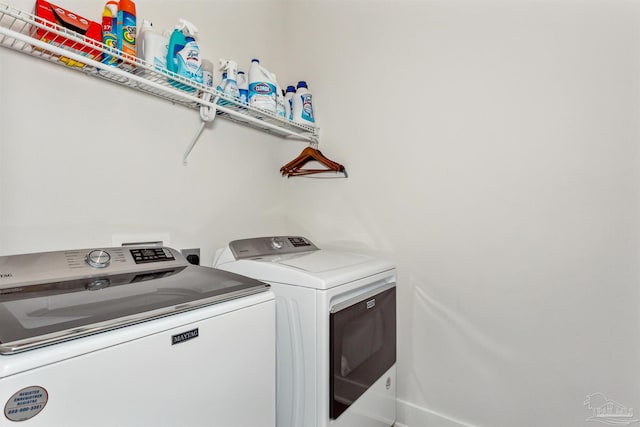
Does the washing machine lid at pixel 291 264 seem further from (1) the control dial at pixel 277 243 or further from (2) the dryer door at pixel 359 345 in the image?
(2) the dryer door at pixel 359 345

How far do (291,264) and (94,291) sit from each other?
2.55 feet

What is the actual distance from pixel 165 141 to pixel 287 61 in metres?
1.26

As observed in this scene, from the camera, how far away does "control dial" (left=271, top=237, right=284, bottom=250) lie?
6.24 feet

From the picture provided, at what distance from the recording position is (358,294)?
1635mm

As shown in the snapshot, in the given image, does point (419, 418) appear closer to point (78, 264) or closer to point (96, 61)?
point (78, 264)

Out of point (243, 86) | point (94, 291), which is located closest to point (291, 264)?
point (94, 291)

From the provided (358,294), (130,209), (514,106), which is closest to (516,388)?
(358,294)

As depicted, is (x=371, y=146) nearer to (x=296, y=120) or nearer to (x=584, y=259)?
(x=296, y=120)

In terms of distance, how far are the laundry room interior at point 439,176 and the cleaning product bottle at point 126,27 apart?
203mm

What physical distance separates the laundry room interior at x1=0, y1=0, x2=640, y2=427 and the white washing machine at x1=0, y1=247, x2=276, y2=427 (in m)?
0.35

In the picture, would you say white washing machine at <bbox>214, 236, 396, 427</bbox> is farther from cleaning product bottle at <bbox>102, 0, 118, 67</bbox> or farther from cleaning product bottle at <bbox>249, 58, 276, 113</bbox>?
cleaning product bottle at <bbox>102, 0, 118, 67</bbox>

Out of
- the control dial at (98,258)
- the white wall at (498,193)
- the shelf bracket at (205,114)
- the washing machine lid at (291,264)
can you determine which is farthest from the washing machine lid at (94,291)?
the white wall at (498,193)

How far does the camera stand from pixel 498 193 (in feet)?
5.60

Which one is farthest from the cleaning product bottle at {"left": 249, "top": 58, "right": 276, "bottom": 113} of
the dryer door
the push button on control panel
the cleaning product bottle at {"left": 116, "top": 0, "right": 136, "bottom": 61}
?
the dryer door
